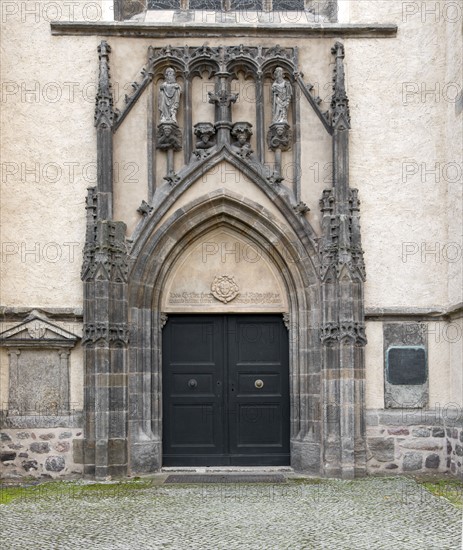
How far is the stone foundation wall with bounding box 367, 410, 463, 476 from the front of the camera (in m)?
11.0

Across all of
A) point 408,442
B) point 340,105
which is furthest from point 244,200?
point 408,442

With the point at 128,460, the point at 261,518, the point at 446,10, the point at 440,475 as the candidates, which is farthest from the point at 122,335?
the point at 446,10

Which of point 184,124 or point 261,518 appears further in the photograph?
point 184,124

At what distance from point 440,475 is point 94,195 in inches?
240

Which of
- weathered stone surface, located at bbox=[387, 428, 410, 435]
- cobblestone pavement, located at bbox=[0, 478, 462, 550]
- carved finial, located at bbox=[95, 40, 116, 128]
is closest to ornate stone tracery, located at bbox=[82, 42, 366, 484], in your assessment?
carved finial, located at bbox=[95, 40, 116, 128]

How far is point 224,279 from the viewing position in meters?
11.6

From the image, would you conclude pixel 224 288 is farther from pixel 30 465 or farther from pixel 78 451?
pixel 30 465

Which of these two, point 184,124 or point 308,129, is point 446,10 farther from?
point 184,124

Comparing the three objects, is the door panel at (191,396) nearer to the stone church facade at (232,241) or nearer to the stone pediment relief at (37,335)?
the stone church facade at (232,241)

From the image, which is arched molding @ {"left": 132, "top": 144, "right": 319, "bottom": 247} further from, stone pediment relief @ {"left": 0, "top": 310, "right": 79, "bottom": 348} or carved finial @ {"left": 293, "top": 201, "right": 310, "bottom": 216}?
stone pediment relief @ {"left": 0, "top": 310, "right": 79, "bottom": 348}

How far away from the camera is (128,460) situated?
1080cm

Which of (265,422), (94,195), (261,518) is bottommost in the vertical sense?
(261,518)

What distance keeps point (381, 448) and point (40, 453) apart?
4.69 m

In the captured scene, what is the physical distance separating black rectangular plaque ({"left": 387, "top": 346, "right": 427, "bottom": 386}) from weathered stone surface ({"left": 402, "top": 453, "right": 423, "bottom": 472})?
99 cm
